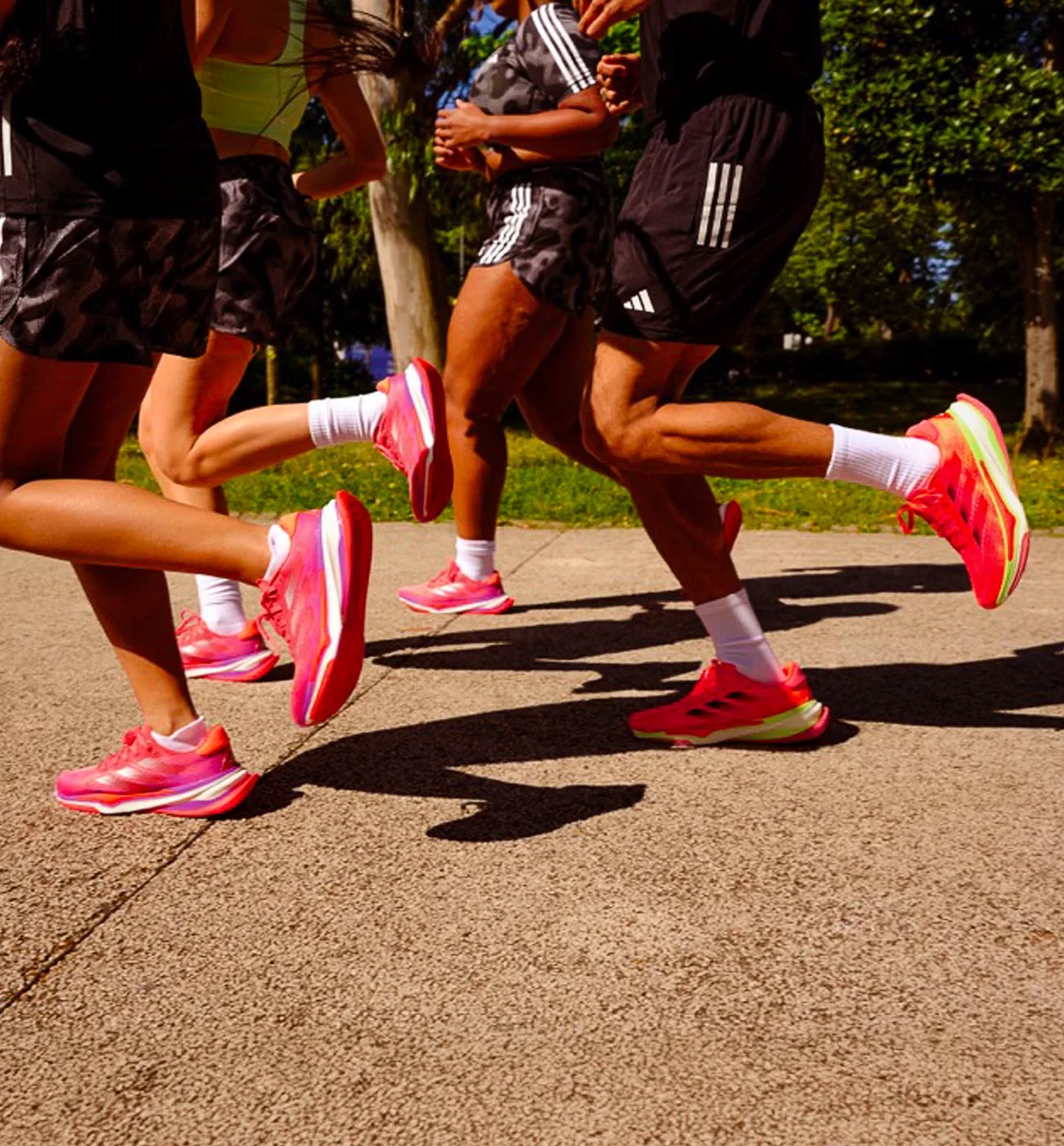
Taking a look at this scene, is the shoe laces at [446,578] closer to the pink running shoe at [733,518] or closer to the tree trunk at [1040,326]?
the pink running shoe at [733,518]

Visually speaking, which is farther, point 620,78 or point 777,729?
point 620,78

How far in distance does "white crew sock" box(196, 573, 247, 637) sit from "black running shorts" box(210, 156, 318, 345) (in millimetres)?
723

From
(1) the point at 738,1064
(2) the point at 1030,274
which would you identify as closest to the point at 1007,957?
(1) the point at 738,1064

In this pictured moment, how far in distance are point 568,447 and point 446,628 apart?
0.81 m

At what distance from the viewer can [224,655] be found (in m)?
3.69

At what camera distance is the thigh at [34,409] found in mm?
2303

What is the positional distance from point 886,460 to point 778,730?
0.66 meters

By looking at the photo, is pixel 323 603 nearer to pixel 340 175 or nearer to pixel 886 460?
pixel 886 460

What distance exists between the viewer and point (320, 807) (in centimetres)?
258

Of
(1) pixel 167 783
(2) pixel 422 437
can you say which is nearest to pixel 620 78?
(2) pixel 422 437

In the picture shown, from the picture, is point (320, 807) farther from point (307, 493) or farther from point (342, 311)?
point (342, 311)

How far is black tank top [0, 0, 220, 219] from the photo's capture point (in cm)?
222

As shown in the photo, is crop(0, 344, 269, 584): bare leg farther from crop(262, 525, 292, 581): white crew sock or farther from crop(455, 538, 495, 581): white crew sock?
crop(455, 538, 495, 581): white crew sock

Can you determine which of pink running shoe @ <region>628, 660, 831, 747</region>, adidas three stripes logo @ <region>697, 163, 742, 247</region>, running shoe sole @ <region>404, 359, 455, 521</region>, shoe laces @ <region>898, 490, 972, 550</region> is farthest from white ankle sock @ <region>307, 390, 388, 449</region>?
shoe laces @ <region>898, 490, 972, 550</region>
